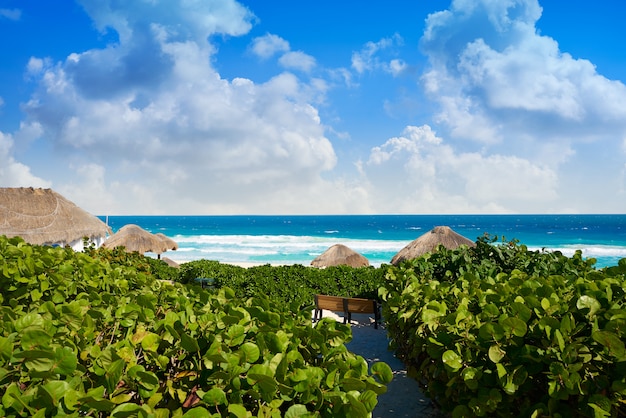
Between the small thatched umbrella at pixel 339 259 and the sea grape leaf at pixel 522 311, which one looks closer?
the sea grape leaf at pixel 522 311

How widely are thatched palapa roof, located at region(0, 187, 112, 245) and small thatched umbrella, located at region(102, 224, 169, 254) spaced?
130cm

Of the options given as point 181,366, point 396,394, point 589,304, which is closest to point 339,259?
point 396,394

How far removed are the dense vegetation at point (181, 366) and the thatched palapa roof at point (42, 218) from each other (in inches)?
674

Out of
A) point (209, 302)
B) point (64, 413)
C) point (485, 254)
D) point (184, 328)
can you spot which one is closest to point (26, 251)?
point (209, 302)

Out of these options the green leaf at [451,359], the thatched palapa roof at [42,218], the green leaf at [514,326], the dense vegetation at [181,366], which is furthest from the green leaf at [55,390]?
the thatched palapa roof at [42,218]

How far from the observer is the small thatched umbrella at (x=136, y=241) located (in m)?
20.0

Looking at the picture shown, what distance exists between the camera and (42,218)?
17.3m

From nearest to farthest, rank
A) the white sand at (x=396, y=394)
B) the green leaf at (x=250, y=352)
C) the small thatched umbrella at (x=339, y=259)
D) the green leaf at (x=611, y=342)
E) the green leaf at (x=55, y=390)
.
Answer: the green leaf at (x=55, y=390) → the green leaf at (x=250, y=352) → the green leaf at (x=611, y=342) → the white sand at (x=396, y=394) → the small thatched umbrella at (x=339, y=259)

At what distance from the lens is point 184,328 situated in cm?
206

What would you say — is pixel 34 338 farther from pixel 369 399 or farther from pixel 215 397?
pixel 369 399

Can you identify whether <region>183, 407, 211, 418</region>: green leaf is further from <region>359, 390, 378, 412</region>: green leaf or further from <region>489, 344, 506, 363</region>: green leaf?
<region>489, 344, 506, 363</region>: green leaf

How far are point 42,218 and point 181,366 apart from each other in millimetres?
18735

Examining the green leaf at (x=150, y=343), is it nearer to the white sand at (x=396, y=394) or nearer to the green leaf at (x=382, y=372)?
the green leaf at (x=382, y=372)

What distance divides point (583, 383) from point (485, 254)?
4.32 meters
